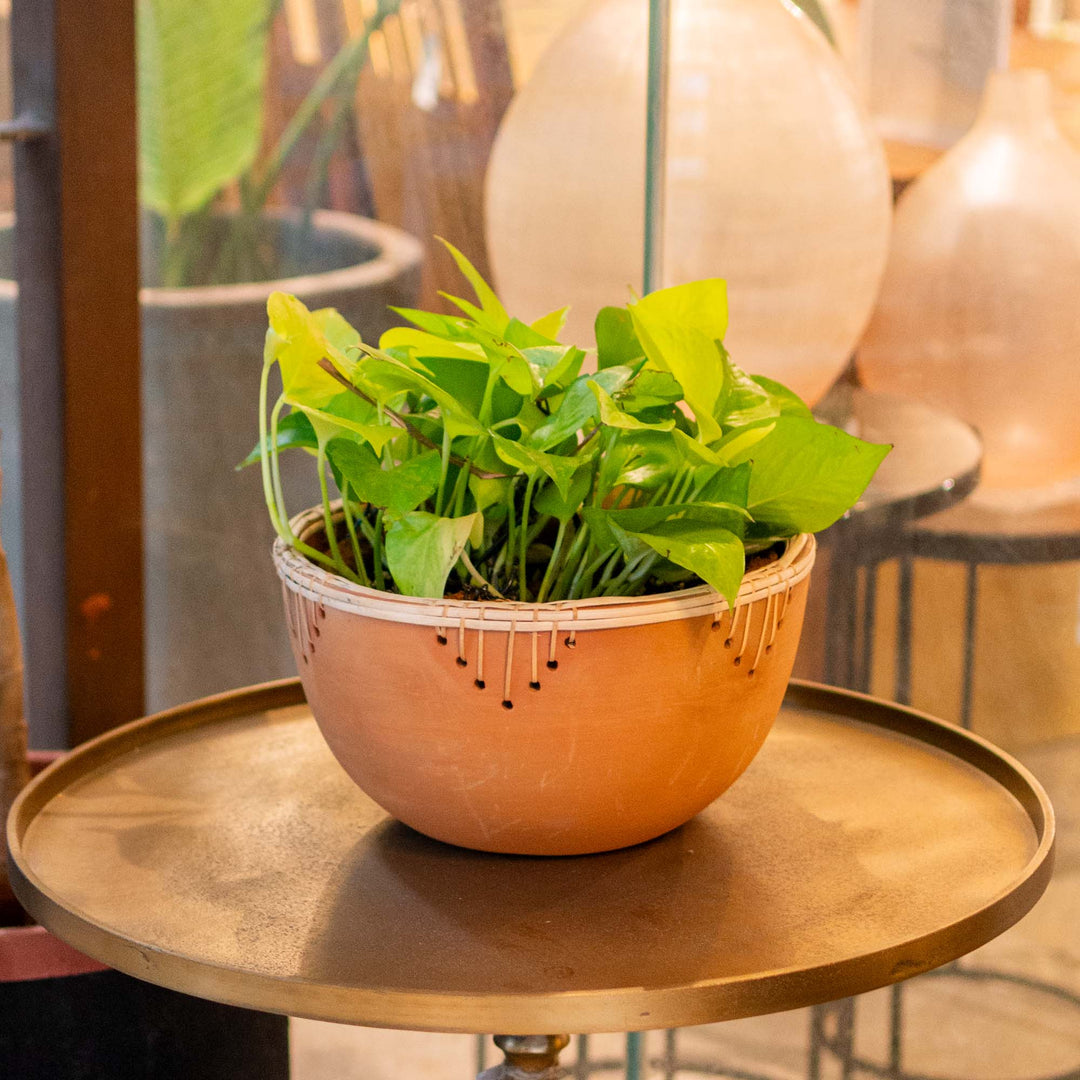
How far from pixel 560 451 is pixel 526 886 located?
190 mm

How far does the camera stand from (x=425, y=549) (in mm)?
599

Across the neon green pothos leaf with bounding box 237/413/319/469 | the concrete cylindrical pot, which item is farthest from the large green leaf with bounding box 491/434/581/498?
the concrete cylindrical pot

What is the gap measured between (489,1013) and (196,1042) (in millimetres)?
389

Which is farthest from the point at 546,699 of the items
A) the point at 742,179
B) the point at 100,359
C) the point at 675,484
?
the point at 100,359

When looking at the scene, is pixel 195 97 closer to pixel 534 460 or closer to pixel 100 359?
pixel 100 359

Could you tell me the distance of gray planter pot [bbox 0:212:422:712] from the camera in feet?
4.44

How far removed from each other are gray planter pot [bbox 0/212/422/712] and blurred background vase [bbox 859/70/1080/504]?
55cm

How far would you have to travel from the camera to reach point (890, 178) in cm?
97

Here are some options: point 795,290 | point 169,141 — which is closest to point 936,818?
point 795,290

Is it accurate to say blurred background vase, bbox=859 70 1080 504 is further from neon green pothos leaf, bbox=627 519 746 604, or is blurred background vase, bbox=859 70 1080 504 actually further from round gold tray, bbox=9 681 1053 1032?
neon green pothos leaf, bbox=627 519 746 604

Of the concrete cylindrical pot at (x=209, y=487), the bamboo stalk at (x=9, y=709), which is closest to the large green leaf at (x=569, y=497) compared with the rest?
the bamboo stalk at (x=9, y=709)

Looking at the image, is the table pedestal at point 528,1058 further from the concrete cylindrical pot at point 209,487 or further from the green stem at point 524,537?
the concrete cylindrical pot at point 209,487

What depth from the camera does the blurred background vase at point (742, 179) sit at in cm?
98

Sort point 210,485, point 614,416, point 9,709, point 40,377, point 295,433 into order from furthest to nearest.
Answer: point 210,485 → point 40,377 → point 9,709 → point 295,433 → point 614,416
